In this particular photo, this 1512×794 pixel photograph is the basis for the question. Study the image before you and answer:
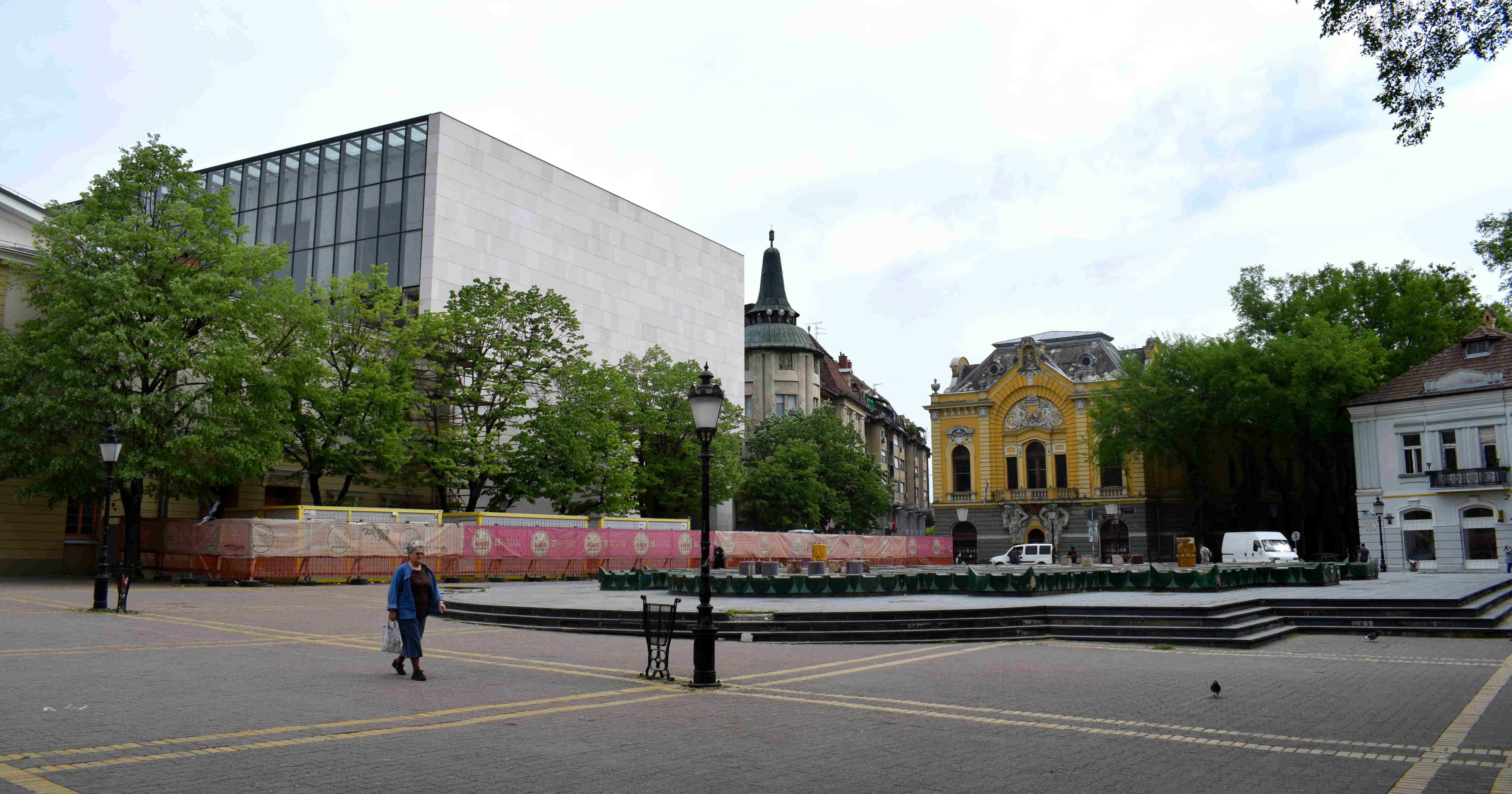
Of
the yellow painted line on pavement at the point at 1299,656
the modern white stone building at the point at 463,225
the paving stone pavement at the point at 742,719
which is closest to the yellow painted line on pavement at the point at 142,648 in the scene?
the paving stone pavement at the point at 742,719

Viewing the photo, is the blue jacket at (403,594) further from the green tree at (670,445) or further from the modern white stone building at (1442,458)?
the modern white stone building at (1442,458)

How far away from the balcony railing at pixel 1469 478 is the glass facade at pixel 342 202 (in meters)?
47.6

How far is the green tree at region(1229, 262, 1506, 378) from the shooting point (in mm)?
52500

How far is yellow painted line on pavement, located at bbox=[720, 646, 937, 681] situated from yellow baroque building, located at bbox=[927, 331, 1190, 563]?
162 feet

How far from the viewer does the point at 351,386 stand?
4028cm

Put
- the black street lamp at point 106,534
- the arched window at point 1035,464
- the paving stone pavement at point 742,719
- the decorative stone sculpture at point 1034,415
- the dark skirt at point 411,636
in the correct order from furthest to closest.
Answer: the arched window at point 1035,464 < the decorative stone sculpture at point 1034,415 < the black street lamp at point 106,534 < the dark skirt at point 411,636 < the paving stone pavement at point 742,719

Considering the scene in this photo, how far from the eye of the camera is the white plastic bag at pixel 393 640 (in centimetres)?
1239

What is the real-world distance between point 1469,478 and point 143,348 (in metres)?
51.0

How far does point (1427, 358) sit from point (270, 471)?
53785 millimetres

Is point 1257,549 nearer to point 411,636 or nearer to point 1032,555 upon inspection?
point 1032,555

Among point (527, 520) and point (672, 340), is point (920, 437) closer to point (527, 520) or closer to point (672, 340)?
point (672, 340)

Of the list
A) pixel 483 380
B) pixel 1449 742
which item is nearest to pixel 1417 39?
pixel 1449 742

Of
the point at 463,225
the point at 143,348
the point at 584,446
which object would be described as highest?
the point at 463,225

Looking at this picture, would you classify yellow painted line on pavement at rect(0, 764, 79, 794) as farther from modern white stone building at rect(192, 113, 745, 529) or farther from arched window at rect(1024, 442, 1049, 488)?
arched window at rect(1024, 442, 1049, 488)
